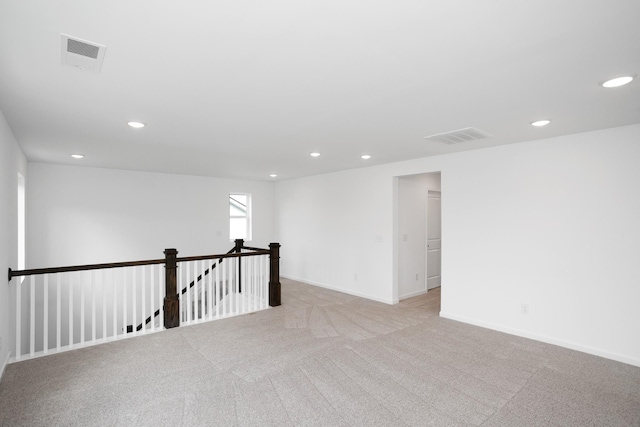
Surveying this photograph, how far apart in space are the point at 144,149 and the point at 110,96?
6.75ft

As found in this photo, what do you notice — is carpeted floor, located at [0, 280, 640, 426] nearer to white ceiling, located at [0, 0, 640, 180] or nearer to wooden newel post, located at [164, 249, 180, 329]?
wooden newel post, located at [164, 249, 180, 329]

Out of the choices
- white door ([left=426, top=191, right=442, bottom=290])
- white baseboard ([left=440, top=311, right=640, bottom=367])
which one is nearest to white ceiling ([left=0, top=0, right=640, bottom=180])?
white baseboard ([left=440, top=311, right=640, bottom=367])

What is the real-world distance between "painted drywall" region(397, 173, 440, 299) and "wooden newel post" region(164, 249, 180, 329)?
3.66 metres

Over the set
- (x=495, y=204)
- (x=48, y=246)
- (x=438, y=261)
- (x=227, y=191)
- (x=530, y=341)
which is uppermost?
(x=227, y=191)

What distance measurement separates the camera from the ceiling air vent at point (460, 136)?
3416 millimetres

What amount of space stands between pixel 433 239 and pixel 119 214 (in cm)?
630

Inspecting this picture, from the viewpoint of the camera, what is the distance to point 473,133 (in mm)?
3496

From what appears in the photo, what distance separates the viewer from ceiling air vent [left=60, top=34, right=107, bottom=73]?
169 cm

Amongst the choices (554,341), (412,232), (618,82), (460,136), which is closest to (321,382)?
(554,341)

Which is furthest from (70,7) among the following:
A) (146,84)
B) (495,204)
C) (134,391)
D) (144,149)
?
(495,204)

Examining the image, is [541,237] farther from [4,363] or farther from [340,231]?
[4,363]

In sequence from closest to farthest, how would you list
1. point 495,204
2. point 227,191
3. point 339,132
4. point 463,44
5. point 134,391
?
1. point 463,44
2. point 134,391
3. point 339,132
4. point 495,204
5. point 227,191

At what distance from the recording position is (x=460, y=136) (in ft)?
11.8

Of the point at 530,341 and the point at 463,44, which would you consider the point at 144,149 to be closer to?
the point at 463,44
